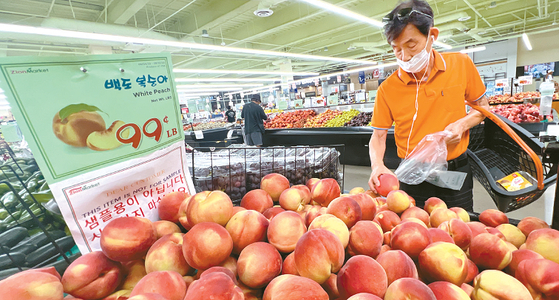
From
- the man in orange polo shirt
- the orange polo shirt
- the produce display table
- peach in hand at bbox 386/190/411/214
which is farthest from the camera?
the produce display table

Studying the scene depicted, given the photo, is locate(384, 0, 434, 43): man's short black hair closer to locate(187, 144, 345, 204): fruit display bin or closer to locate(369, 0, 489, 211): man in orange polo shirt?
locate(369, 0, 489, 211): man in orange polo shirt

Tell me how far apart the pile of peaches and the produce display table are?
4.33m

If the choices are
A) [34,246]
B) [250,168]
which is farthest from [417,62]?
[34,246]

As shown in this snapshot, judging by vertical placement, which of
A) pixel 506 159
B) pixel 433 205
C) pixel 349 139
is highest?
pixel 433 205

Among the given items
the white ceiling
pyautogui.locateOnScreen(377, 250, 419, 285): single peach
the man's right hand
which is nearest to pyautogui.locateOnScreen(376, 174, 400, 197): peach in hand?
the man's right hand

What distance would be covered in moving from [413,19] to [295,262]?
4.22 feet

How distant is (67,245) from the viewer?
832mm

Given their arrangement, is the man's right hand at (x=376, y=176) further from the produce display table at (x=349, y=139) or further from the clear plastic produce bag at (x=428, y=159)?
the produce display table at (x=349, y=139)

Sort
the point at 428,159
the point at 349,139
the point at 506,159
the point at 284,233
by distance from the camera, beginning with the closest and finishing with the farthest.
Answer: the point at 284,233, the point at 428,159, the point at 506,159, the point at 349,139

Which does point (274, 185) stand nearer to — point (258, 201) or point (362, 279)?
point (258, 201)

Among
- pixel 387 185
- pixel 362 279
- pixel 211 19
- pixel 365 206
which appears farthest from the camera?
pixel 211 19

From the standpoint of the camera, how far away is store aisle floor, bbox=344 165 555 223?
2802 millimetres

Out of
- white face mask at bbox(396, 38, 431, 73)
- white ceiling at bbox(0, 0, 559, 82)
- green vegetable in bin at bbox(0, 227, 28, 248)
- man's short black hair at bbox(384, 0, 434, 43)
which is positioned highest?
white ceiling at bbox(0, 0, 559, 82)

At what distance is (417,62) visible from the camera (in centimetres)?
149
